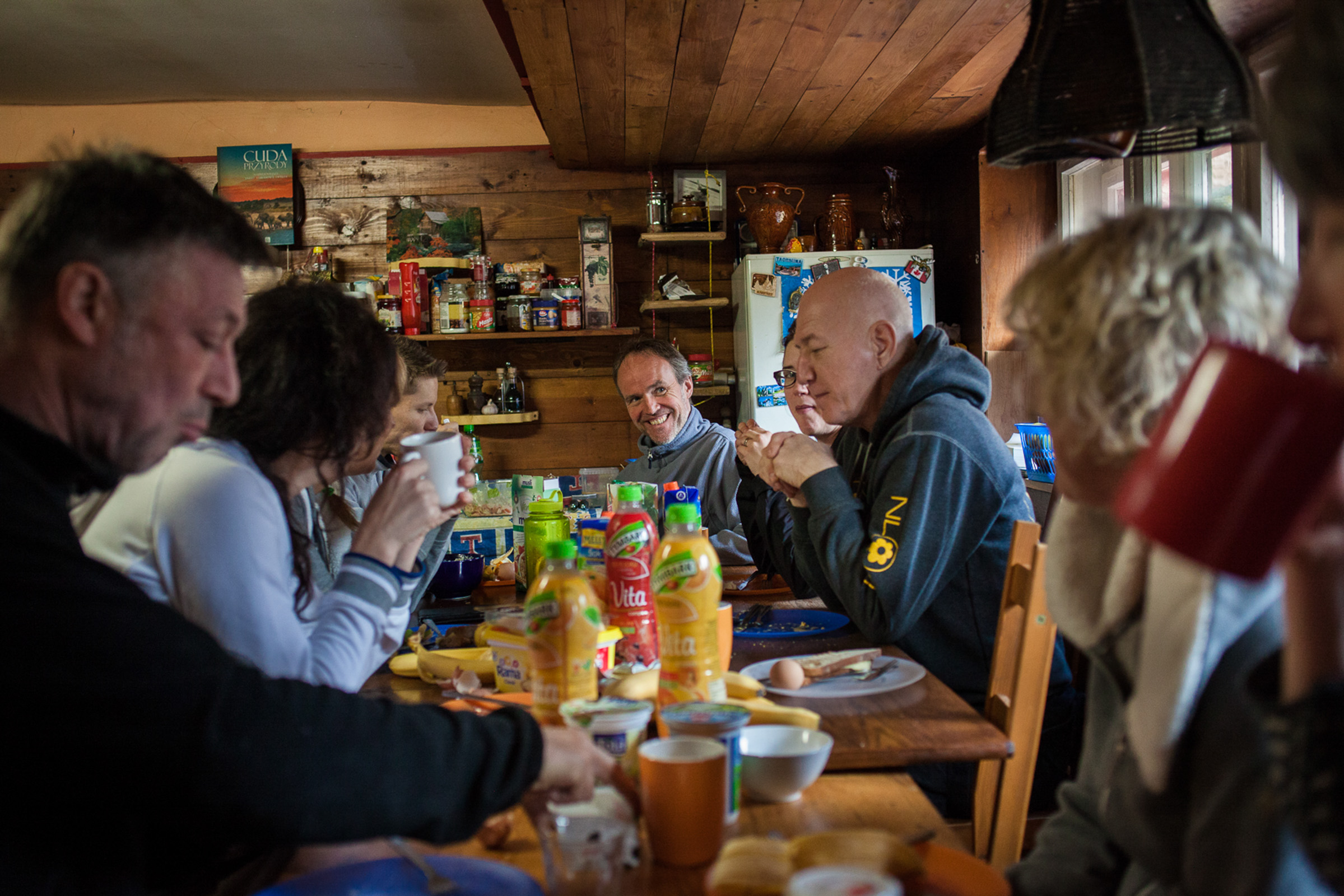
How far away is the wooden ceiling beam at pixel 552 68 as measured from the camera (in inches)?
116

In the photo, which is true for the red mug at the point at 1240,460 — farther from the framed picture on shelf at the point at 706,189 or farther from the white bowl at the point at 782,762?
the framed picture on shelf at the point at 706,189

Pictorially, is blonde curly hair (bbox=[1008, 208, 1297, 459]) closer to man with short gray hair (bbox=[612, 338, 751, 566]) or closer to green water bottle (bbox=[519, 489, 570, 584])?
green water bottle (bbox=[519, 489, 570, 584])

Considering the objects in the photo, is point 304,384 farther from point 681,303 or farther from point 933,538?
point 681,303

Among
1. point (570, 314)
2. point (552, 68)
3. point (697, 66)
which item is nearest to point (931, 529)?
point (697, 66)

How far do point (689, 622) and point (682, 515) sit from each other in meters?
0.15

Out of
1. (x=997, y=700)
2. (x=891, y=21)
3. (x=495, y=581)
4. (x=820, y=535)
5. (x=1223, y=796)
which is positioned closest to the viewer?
(x=1223, y=796)

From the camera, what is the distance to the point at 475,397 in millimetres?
4805

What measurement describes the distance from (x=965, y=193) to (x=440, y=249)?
2.60 metres

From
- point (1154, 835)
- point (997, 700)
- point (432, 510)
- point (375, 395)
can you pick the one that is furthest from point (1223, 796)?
point (375, 395)

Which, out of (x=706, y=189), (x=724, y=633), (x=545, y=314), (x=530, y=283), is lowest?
(x=724, y=633)

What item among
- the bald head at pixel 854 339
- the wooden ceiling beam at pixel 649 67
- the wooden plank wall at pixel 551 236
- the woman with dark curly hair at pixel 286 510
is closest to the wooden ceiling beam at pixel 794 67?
the wooden ceiling beam at pixel 649 67

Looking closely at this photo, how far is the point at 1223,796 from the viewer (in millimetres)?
694

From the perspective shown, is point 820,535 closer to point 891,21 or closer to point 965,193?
point 891,21

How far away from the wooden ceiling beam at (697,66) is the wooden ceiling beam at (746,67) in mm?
27
